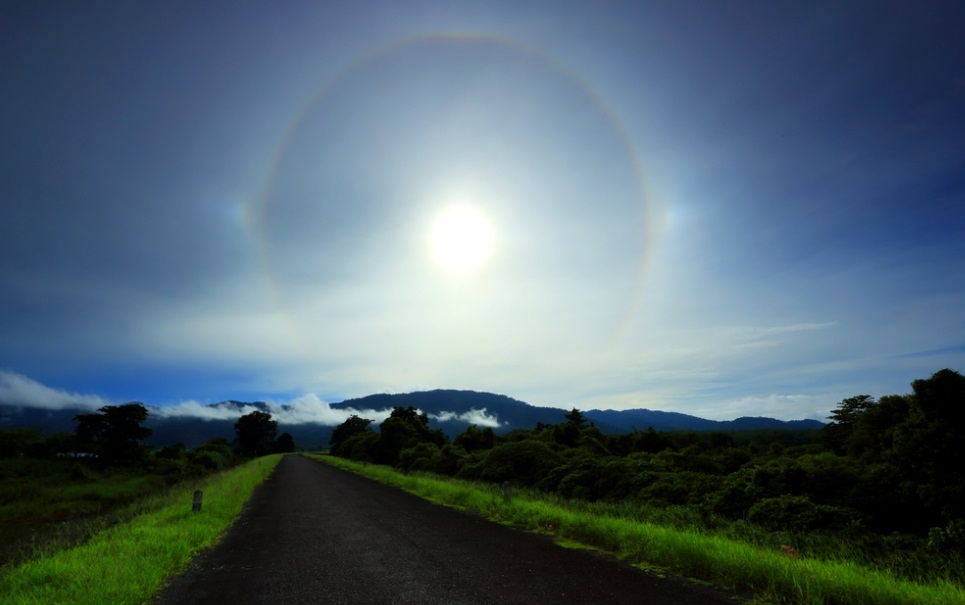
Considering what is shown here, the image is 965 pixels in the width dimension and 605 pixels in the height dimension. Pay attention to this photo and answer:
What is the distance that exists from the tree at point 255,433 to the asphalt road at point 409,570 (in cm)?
14786

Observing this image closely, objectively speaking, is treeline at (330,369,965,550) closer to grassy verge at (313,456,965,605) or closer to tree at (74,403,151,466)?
grassy verge at (313,456,965,605)

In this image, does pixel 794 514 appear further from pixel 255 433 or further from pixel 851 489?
pixel 255 433

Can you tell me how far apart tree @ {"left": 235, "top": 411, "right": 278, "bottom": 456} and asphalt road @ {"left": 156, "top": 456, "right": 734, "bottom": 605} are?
148m

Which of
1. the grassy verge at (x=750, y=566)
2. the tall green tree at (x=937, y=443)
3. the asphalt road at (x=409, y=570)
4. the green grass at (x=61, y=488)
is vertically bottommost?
the green grass at (x=61, y=488)

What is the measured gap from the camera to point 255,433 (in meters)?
144

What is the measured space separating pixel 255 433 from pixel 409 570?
156 m

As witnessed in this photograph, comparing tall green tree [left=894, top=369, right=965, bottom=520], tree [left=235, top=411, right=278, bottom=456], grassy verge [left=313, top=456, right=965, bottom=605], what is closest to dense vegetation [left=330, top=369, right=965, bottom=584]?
tall green tree [left=894, top=369, right=965, bottom=520]

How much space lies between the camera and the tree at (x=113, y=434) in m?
59.3

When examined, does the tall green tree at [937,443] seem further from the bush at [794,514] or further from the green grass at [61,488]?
the green grass at [61,488]

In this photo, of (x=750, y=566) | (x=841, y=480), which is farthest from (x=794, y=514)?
(x=750, y=566)

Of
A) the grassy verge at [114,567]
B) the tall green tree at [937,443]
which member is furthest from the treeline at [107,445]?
the tall green tree at [937,443]

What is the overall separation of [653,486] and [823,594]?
17.1m

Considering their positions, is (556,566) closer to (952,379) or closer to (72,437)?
(952,379)

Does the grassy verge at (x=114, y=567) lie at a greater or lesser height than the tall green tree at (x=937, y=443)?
lesser
